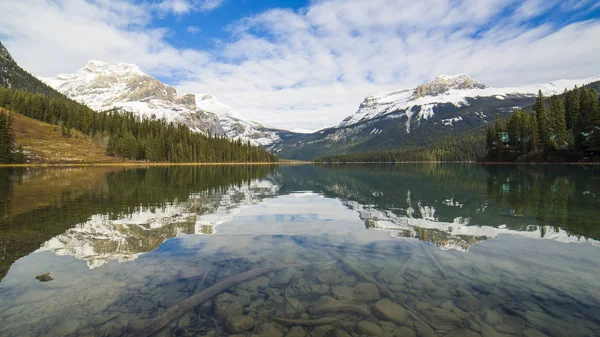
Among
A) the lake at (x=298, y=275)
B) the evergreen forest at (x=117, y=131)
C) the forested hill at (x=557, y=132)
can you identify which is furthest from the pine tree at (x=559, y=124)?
the evergreen forest at (x=117, y=131)

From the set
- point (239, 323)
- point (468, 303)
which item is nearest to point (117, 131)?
point (239, 323)

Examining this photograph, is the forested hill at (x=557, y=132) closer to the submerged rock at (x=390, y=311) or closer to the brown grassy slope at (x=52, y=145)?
the submerged rock at (x=390, y=311)

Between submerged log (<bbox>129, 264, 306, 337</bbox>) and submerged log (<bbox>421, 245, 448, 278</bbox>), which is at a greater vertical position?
submerged log (<bbox>421, 245, 448, 278</bbox>)

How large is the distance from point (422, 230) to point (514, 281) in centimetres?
765

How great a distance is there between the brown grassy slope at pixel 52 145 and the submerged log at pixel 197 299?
153 meters

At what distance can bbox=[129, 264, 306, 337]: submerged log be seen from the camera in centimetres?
761

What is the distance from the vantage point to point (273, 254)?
45.2 feet

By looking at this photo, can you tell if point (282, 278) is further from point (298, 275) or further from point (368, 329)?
point (368, 329)

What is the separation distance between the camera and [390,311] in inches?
335

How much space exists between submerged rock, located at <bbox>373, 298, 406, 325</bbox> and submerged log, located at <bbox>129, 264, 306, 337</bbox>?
4.13 metres

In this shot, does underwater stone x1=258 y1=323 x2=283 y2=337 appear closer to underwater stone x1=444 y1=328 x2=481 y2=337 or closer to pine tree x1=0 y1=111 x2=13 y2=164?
underwater stone x1=444 y1=328 x2=481 y2=337

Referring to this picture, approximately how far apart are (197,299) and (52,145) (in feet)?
552

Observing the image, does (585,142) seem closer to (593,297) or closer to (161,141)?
(593,297)

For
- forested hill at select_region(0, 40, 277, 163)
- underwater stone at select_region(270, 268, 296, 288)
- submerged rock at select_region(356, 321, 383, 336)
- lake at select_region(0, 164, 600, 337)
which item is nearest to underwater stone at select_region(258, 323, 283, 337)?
lake at select_region(0, 164, 600, 337)
